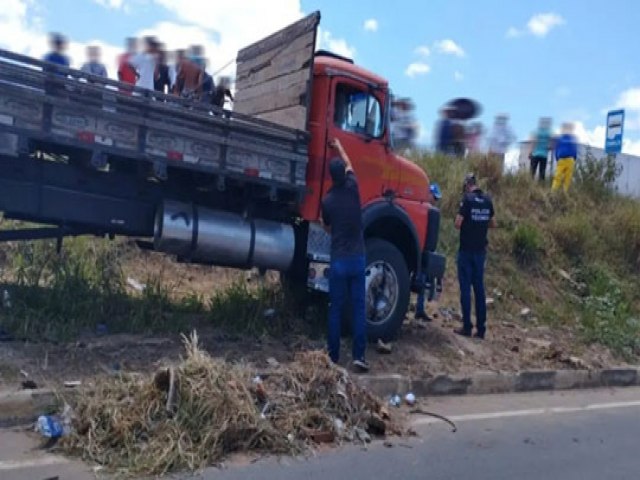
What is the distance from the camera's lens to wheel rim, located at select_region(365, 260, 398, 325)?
8.59 m

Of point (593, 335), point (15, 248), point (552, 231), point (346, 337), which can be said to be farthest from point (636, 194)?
point (15, 248)

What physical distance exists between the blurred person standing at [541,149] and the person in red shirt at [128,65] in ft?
31.0

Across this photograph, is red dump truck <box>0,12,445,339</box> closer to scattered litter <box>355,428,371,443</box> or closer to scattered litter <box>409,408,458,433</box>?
scattered litter <box>409,408,458,433</box>

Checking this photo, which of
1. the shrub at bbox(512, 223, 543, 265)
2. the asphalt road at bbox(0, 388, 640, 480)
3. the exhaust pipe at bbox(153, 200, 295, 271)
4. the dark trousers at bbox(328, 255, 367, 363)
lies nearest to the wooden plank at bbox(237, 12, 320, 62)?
the exhaust pipe at bbox(153, 200, 295, 271)

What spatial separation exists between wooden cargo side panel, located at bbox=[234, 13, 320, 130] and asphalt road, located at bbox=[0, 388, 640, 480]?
11.6 feet

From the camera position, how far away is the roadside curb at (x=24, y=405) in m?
5.46

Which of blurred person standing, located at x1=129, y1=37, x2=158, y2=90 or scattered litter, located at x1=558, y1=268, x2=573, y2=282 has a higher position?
blurred person standing, located at x1=129, y1=37, x2=158, y2=90

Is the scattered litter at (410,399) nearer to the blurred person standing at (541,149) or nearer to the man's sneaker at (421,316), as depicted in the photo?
the man's sneaker at (421,316)

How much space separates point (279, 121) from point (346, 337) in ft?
8.39

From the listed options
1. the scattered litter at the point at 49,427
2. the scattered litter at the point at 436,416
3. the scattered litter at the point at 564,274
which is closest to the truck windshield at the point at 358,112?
the scattered litter at the point at 436,416

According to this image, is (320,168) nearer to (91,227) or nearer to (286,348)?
(286,348)

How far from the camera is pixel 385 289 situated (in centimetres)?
876

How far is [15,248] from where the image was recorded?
9.38 meters

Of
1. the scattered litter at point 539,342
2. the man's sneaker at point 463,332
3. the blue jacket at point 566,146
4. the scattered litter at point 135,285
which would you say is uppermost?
the blue jacket at point 566,146
